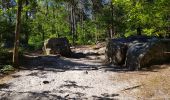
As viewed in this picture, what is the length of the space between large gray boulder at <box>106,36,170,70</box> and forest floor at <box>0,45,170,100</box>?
1.13 meters

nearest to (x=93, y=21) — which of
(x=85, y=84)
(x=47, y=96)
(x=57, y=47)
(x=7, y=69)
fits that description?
(x=57, y=47)

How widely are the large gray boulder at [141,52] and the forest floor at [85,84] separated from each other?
44.6 inches

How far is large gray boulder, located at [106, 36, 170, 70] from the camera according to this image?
1852 centimetres

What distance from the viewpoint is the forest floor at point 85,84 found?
1306 centimetres

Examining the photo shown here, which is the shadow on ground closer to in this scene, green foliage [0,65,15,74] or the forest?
the forest

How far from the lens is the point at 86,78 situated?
54.6ft

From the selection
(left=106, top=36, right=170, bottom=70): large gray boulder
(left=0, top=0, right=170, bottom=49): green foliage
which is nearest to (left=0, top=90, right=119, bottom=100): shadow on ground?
(left=106, top=36, right=170, bottom=70): large gray boulder

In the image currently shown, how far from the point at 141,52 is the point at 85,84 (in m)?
5.37

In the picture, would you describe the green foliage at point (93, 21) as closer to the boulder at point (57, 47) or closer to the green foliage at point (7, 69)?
the boulder at point (57, 47)

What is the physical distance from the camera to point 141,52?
62.0 ft

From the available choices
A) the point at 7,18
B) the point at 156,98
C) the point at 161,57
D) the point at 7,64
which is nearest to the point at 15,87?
the point at 7,64

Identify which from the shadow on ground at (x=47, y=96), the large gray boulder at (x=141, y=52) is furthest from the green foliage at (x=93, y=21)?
the shadow on ground at (x=47, y=96)

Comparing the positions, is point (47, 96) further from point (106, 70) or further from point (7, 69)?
point (7, 69)

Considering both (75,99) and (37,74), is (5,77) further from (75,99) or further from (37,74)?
(75,99)
